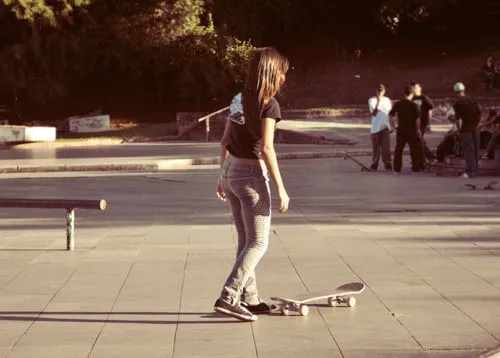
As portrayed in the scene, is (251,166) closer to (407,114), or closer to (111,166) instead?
(407,114)

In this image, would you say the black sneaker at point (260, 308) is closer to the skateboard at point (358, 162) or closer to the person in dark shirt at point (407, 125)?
the person in dark shirt at point (407, 125)

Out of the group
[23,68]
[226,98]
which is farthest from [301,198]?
[226,98]

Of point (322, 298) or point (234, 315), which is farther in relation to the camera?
point (322, 298)

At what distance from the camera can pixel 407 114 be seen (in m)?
23.6

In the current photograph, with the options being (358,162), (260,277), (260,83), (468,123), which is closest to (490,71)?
(358,162)

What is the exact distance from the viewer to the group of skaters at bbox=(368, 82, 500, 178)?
2227 cm

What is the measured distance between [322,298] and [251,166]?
47.7 inches

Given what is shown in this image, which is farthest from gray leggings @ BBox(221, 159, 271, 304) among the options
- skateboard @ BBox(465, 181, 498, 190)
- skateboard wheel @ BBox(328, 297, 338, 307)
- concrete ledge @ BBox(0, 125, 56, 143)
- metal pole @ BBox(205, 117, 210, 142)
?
metal pole @ BBox(205, 117, 210, 142)

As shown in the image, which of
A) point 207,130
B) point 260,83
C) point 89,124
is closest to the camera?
point 260,83

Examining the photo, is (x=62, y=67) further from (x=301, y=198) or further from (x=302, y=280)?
(x=302, y=280)

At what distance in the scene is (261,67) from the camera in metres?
7.66

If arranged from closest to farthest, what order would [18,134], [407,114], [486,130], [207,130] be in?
[407,114] < [486,130] < [18,134] < [207,130]

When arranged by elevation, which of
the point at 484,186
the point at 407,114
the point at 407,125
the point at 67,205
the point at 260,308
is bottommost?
the point at 484,186

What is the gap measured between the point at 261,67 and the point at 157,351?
211 centimetres
